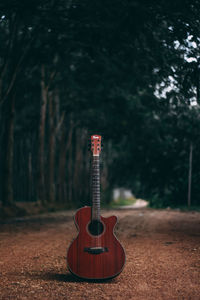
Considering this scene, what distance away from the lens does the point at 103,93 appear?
16.0m

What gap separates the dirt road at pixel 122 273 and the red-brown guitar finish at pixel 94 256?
142 mm

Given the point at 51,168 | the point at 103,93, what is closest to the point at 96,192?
the point at 103,93

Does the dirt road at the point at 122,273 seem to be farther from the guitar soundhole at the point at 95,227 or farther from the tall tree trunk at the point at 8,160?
the tall tree trunk at the point at 8,160

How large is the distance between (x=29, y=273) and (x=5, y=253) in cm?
147

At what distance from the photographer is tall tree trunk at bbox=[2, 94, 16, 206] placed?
42.1 ft

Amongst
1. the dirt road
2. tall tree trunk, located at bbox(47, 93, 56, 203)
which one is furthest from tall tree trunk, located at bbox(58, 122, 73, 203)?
the dirt road

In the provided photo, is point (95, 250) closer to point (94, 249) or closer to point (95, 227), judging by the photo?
point (94, 249)

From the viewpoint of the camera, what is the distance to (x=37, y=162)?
16.1 metres

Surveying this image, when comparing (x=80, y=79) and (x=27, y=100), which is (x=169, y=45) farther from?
(x=27, y=100)

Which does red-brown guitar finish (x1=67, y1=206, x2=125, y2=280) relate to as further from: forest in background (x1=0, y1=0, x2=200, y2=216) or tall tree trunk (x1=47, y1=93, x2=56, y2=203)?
tall tree trunk (x1=47, y1=93, x2=56, y2=203)

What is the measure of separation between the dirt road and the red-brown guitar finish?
Result: 0.46 ft

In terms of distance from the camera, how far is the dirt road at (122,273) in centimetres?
374

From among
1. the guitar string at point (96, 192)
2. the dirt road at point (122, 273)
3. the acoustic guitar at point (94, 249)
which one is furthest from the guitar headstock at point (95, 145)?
the dirt road at point (122, 273)

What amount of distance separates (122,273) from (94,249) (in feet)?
2.54
